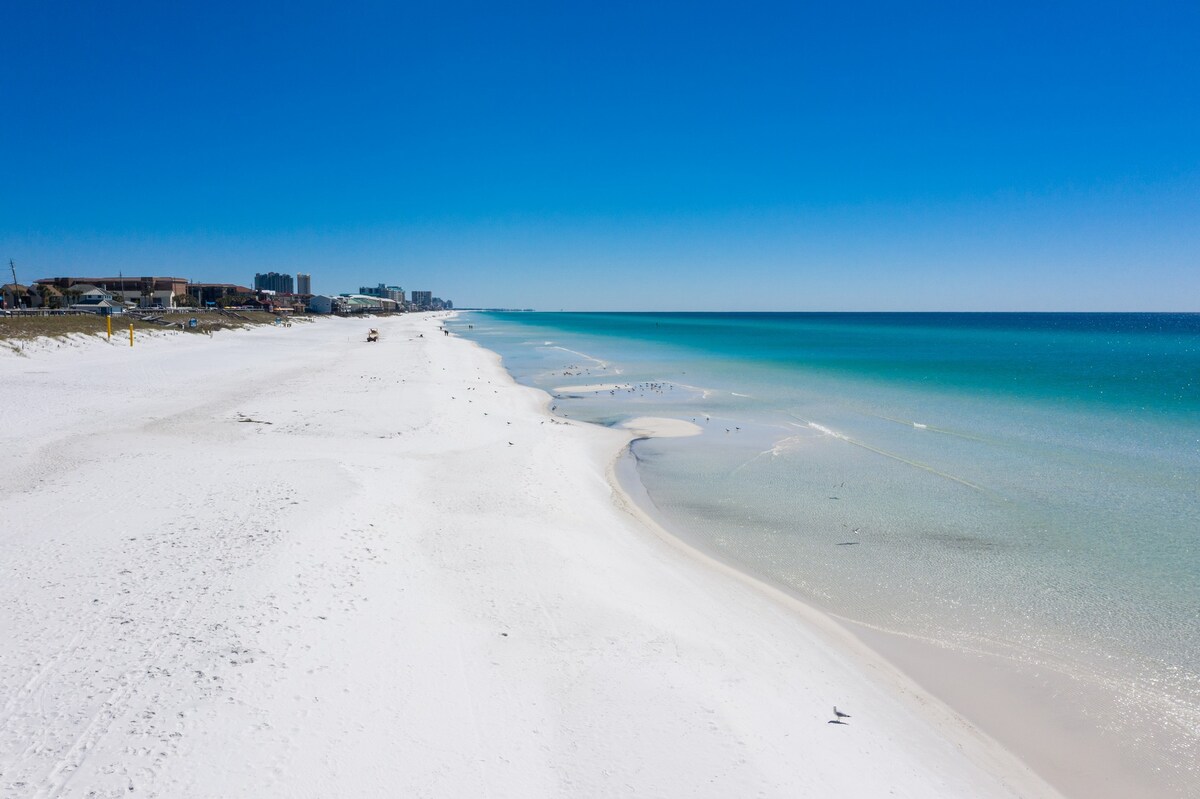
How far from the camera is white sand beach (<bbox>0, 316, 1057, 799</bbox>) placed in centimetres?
452

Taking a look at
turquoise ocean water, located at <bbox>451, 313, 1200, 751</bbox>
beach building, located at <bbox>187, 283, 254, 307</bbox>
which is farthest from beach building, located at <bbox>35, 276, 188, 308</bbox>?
turquoise ocean water, located at <bbox>451, 313, 1200, 751</bbox>

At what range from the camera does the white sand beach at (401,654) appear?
452 cm

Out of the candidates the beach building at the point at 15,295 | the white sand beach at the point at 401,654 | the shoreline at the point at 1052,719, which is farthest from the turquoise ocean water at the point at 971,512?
the beach building at the point at 15,295

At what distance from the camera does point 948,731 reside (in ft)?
20.3

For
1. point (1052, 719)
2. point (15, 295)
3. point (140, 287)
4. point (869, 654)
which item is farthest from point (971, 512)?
point (140, 287)

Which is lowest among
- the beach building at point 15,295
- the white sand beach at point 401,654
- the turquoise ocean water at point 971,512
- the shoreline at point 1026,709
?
the shoreline at point 1026,709

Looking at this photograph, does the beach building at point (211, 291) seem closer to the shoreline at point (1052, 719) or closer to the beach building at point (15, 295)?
the beach building at point (15, 295)

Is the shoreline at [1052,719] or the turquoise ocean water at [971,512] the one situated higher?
the turquoise ocean water at [971,512]

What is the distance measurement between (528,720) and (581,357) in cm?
5070

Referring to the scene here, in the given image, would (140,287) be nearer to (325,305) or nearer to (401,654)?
(325,305)

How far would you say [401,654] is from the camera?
233 inches

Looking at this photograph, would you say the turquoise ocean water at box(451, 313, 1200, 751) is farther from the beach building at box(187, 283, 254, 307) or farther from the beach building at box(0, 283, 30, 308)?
the beach building at box(187, 283, 254, 307)

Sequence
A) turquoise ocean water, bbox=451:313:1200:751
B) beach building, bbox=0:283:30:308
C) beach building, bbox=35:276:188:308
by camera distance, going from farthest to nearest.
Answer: beach building, bbox=35:276:188:308
beach building, bbox=0:283:30:308
turquoise ocean water, bbox=451:313:1200:751

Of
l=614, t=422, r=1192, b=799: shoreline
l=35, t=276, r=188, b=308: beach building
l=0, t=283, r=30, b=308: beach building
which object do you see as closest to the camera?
l=614, t=422, r=1192, b=799: shoreline
